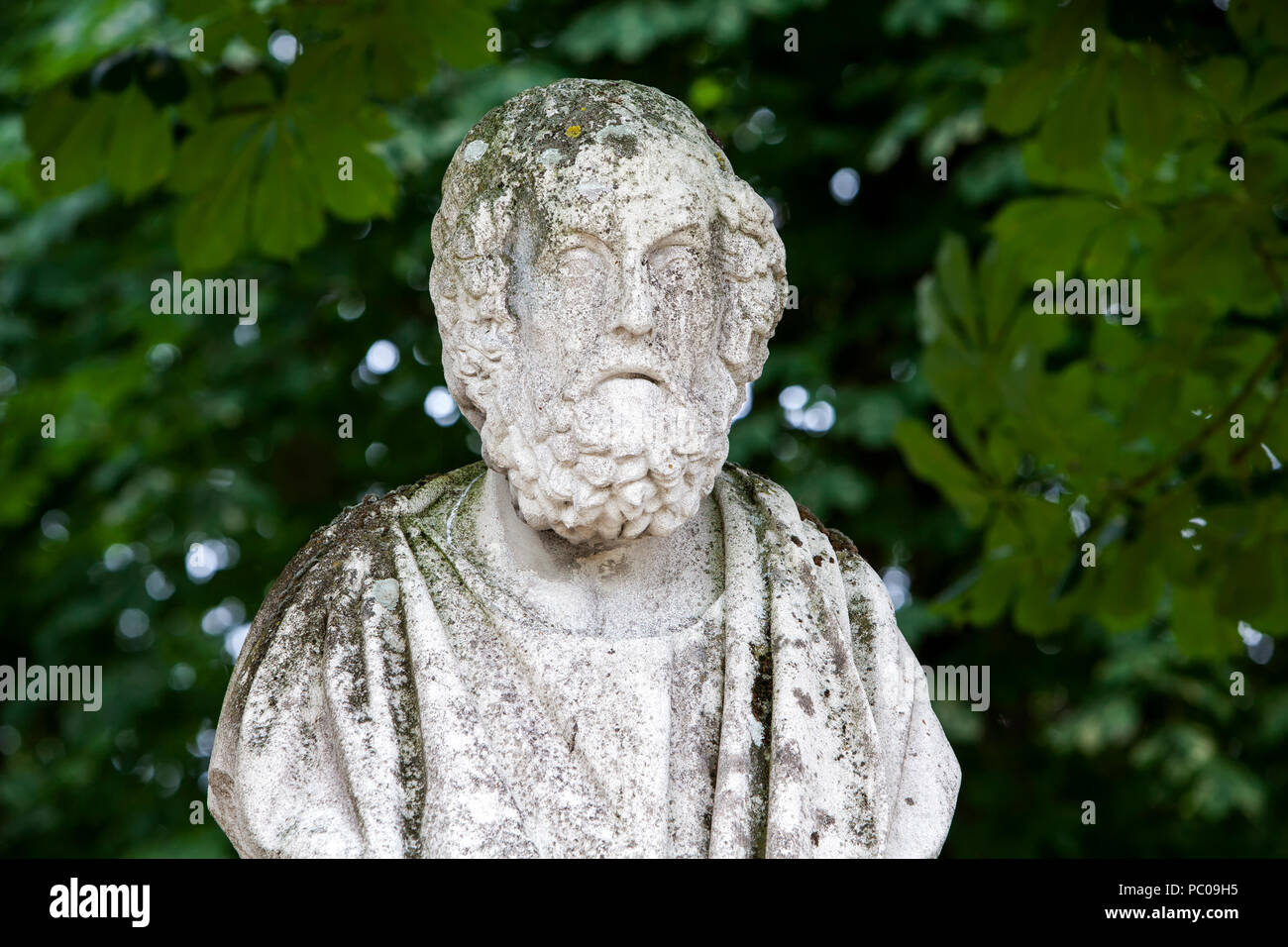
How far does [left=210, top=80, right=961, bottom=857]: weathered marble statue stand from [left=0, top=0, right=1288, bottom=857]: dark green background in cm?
230

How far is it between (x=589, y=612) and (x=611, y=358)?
0.55 m

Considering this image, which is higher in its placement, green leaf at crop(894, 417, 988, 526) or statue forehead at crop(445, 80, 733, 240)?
statue forehead at crop(445, 80, 733, 240)

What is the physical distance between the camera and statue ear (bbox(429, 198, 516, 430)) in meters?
3.98

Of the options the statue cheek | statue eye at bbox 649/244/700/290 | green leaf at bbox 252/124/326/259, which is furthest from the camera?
green leaf at bbox 252/124/326/259

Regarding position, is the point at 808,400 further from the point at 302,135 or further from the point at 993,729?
the point at 302,135

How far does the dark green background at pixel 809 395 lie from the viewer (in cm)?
639

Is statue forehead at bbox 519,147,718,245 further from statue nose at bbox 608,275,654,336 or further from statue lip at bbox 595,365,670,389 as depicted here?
statue lip at bbox 595,365,670,389

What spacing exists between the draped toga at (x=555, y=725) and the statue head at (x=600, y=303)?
0.84 feet

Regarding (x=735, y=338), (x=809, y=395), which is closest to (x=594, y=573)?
(x=735, y=338)

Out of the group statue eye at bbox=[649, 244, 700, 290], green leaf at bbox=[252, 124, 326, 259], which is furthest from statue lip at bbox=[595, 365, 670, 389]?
green leaf at bbox=[252, 124, 326, 259]

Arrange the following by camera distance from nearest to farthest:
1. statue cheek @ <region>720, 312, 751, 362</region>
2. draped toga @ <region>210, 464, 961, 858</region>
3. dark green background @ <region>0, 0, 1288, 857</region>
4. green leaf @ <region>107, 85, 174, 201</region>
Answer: draped toga @ <region>210, 464, 961, 858</region>, statue cheek @ <region>720, 312, 751, 362</region>, green leaf @ <region>107, 85, 174, 201</region>, dark green background @ <region>0, 0, 1288, 857</region>

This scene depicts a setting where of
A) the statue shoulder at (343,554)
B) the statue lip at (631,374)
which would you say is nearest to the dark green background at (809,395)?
the statue shoulder at (343,554)

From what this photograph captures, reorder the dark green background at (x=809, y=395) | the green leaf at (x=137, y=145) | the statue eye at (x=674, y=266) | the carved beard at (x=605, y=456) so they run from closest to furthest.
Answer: the carved beard at (x=605, y=456) → the statue eye at (x=674, y=266) → the green leaf at (x=137, y=145) → the dark green background at (x=809, y=395)

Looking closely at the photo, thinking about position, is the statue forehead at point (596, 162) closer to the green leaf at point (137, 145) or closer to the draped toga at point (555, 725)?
the draped toga at point (555, 725)
